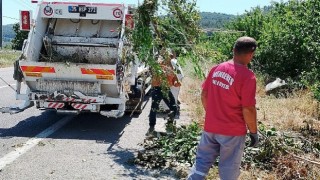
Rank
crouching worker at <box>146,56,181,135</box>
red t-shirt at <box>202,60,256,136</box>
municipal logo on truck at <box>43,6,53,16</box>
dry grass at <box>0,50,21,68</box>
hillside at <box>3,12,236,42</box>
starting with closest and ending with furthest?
1. red t-shirt at <box>202,60,256,136</box>
2. crouching worker at <box>146,56,181,135</box>
3. hillside at <box>3,12,236,42</box>
4. municipal logo on truck at <box>43,6,53,16</box>
5. dry grass at <box>0,50,21,68</box>

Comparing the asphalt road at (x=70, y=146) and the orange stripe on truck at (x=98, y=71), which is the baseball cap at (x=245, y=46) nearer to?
the asphalt road at (x=70, y=146)

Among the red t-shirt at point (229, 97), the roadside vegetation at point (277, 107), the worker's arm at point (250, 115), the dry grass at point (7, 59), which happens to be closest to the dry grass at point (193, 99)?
the roadside vegetation at point (277, 107)

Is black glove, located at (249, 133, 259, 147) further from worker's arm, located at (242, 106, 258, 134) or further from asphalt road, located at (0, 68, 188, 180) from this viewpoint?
asphalt road, located at (0, 68, 188, 180)

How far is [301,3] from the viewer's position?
1438cm

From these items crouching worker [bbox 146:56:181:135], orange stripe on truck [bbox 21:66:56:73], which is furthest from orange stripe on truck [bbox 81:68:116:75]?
crouching worker [bbox 146:56:181:135]

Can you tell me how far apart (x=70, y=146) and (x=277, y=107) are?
5.86 metres

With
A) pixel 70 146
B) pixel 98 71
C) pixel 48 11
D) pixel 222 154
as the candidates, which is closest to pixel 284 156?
pixel 222 154

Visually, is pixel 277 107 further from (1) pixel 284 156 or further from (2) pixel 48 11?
(2) pixel 48 11

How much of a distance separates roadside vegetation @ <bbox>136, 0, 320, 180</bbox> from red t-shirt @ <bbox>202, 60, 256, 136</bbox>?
4.21 feet

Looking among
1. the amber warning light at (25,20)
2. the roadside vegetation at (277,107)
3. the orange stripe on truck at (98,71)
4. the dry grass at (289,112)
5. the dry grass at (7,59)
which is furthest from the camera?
the dry grass at (7,59)

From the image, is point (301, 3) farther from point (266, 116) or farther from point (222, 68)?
point (222, 68)

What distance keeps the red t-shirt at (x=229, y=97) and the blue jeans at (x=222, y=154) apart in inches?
2.8

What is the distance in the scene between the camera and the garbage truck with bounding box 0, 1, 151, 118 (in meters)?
8.15

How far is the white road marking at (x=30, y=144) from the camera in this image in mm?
6043
